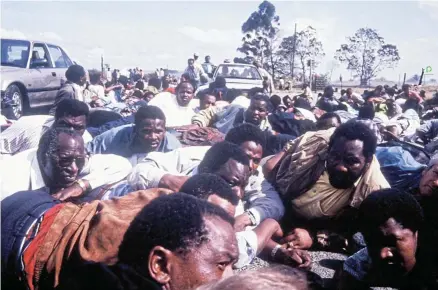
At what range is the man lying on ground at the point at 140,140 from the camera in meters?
4.11

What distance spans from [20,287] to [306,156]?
2.49 metres

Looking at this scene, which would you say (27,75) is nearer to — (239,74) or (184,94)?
(184,94)

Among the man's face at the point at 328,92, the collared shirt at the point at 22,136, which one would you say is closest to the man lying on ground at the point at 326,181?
the collared shirt at the point at 22,136

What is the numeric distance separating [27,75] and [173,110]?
332cm

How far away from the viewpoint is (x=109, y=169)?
344 centimetres

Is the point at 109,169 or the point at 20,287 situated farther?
the point at 109,169

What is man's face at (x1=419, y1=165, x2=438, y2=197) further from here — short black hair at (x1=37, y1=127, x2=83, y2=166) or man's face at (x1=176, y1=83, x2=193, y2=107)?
man's face at (x1=176, y1=83, x2=193, y2=107)

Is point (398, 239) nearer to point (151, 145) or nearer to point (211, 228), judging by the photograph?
point (211, 228)

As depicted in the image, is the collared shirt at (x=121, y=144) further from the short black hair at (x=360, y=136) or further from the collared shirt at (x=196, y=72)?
the collared shirt at (x=196, y=72)

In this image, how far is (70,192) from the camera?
307 centimetres

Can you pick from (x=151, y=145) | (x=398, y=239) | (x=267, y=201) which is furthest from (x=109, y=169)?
(x=398, y=239)

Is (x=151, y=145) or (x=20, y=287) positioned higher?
(x=151, y=145)

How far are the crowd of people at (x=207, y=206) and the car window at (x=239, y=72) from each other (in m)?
6.18

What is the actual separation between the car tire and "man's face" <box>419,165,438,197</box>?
6.13 m
